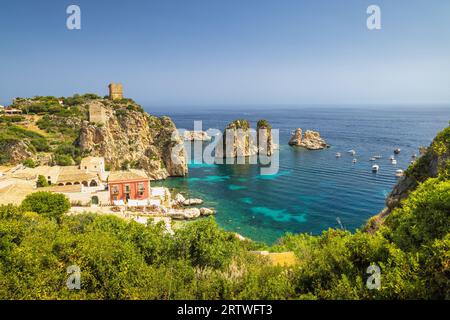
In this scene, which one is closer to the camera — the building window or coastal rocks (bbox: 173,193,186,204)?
the building window

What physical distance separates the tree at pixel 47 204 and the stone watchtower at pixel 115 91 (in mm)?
53438

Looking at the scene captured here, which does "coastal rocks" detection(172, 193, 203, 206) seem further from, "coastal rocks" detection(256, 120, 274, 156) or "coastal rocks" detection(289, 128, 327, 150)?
"coastal rocks" detection(289, 128, 327, 150)

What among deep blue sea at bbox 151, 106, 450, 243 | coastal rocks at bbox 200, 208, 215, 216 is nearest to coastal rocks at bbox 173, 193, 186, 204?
deep blue sea at bbox 151, 106, 450, 243

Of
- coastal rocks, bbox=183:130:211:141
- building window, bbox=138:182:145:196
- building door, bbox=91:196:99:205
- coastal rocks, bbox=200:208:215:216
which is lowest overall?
coastal rocks, bbox=200:208:215:216

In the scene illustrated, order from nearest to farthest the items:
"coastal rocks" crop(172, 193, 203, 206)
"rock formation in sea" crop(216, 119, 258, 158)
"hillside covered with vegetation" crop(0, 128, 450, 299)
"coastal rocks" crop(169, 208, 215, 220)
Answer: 1. "hillside covered with vegetation" crop(0, 128, 450, 299)
2. "coastal rocks" crop(169, 208, 215, 220)
3. "coastal rocks" crop(172, 193, 203, 206)
4. "rock formation in sea" crop(216, 119, 258, 158)

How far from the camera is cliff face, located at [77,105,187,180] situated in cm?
4950

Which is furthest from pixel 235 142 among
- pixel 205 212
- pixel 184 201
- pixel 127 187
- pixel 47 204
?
pixel 47 204

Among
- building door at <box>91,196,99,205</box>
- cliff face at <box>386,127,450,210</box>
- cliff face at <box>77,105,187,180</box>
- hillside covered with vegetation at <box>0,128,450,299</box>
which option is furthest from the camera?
cliff face at <box>77,105,187,180</box>

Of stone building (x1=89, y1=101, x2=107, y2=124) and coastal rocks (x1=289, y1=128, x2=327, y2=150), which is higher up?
stone building (x1=89, y1=101, x2=107, y2=124)

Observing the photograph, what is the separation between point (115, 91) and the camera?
73.8m

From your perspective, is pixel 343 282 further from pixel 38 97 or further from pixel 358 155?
pixel 38 97

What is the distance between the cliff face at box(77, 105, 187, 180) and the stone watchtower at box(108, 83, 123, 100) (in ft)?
43.9

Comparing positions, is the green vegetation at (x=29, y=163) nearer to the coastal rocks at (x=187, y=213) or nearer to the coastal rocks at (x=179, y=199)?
the coastal rocks at (x=179, y=199)
